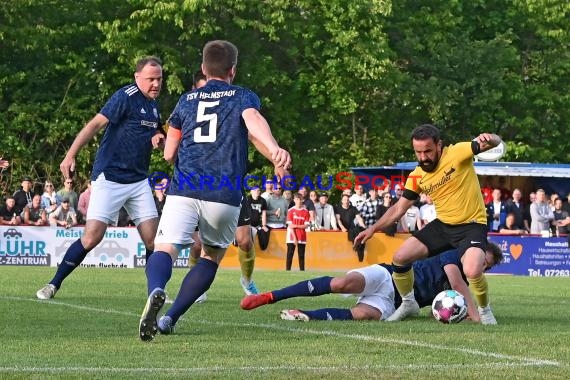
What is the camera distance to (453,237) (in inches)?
441

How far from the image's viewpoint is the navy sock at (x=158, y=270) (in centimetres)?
868

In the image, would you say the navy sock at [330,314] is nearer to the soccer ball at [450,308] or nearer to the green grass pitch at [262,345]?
the green grass pitch at [262,345]

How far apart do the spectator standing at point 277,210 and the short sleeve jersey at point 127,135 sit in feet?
49.8

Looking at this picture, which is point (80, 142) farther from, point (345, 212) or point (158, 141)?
point (345, 212)

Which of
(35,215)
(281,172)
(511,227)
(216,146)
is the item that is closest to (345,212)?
(511,227)

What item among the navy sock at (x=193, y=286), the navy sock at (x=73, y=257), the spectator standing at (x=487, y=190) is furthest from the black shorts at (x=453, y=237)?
the spectator standing at (x=487, y=190)

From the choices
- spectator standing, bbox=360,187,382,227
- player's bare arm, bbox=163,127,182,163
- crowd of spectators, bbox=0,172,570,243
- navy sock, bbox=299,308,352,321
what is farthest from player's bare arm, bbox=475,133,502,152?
spectator standing, bbox=360,187,382,227

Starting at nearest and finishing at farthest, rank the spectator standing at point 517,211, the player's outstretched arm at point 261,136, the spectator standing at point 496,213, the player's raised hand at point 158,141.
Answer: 1. the player's outstretched arm at point 261,136
2. the player's raised hand at point 158,141
3. the spectator standing at point 496,213
4. the spectator standing at point 517,211

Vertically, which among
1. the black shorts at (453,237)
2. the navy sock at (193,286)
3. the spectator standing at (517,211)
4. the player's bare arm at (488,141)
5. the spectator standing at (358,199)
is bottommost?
the spectator standing at (517,211)

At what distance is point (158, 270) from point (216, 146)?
93 cm

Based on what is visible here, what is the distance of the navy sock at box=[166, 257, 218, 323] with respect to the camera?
356 inches

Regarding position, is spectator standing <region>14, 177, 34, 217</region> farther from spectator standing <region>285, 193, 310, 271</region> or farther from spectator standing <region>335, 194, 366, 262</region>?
spectator standing <region>335, 194, 366, 262</region>

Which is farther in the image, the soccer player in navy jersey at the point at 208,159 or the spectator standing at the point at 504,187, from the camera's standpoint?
the spectator standing at the point at 504,187

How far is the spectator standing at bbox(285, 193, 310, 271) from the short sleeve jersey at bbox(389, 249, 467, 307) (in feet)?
50.7
